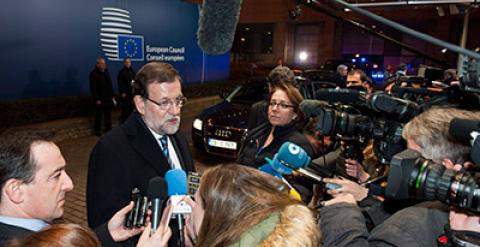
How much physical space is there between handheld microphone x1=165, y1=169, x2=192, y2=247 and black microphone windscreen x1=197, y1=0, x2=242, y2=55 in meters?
0.76

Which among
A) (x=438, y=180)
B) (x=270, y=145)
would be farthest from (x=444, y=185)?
(x=270, y=145)

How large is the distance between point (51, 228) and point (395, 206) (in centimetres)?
189

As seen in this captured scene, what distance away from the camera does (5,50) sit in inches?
327

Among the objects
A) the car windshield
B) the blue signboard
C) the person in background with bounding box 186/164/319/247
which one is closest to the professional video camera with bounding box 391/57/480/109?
the person in background with bounding box 186/164/319/247

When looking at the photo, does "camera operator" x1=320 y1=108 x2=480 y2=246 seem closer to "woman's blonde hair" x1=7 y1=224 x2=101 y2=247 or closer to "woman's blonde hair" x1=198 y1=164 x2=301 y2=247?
"woman's blonde hair" x1=198 y1=164 x2=301 y2=247

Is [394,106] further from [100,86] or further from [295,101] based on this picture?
[100,86]

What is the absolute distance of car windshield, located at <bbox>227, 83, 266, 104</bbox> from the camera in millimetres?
7509

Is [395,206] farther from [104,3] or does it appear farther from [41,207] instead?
[104,3]

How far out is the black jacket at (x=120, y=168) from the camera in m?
2.20

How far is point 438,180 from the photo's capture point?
1.34 metres

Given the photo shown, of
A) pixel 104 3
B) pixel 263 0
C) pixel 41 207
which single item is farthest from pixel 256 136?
pixel 263 0

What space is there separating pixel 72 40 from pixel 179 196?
30.4 ft

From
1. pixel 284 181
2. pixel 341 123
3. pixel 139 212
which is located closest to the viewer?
pixel 139 212

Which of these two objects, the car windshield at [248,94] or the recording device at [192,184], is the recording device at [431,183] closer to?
the recording device at [192,184]
